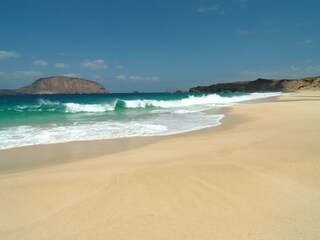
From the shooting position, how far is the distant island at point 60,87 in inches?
5191

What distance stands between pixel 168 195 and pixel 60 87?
504 feet

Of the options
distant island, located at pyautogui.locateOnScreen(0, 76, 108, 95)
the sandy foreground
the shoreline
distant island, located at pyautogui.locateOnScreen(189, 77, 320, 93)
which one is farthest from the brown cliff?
the sandy foreground

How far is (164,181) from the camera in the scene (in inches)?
151

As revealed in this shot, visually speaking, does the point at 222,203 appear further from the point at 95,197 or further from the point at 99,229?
the point at 95,197

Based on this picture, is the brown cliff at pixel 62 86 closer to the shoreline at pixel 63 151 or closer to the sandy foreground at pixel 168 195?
the shoreline at pixel 63 151

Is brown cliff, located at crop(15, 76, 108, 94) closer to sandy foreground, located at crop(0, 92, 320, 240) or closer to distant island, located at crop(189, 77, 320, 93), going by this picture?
distant island, located at crop(189, 77, 320, 93)

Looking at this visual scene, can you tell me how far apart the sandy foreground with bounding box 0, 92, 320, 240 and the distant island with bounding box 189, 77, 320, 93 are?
89.2 meters

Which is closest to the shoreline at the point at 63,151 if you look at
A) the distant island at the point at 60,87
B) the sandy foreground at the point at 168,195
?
the sandy foreground at the point at 168,195

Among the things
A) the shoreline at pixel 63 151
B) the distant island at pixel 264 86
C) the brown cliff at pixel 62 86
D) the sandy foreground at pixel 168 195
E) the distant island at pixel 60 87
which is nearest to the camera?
the sandy foreground at pixel 168 195

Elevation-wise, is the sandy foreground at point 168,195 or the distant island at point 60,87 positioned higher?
the distant island at point 60,87

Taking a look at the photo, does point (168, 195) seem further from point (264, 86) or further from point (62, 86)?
point (62, 86)

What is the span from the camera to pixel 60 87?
14325cm

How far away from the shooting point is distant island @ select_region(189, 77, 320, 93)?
89188 mm

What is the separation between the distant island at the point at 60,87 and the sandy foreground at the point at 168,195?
137506 mm
